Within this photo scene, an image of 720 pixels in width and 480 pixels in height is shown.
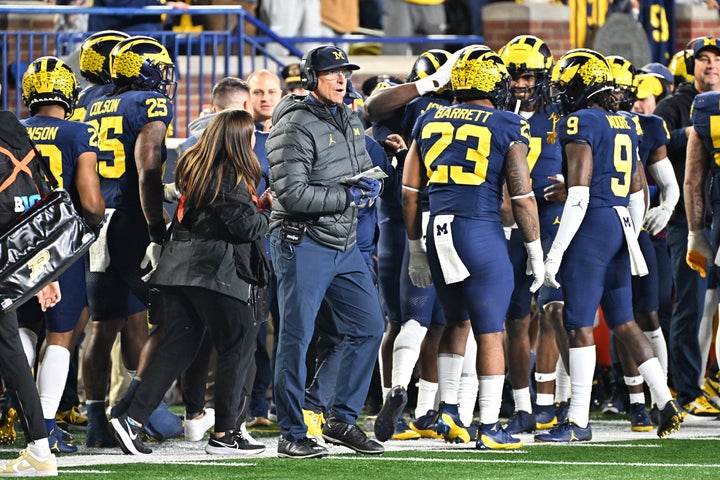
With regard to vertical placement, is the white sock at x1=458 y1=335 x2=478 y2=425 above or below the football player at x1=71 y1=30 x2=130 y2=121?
below

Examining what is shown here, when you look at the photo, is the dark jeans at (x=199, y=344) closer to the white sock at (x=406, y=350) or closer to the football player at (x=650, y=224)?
the white sock at (x=406, y=350)

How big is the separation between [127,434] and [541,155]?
3.16 m

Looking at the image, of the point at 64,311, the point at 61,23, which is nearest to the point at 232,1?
the point at 61,23

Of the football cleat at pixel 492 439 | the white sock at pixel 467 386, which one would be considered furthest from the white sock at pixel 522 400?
the football cleat at pixel 492 439

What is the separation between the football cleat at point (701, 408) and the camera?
10703 mm

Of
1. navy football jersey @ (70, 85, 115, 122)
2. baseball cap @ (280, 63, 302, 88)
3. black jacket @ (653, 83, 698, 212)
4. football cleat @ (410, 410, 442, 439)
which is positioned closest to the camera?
navy football jersey @ (70, 85, 115, 122)

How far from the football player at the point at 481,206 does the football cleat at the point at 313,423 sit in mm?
851

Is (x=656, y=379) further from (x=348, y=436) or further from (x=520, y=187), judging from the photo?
(x=348, y=436)

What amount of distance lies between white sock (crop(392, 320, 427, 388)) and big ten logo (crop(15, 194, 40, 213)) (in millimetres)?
2615

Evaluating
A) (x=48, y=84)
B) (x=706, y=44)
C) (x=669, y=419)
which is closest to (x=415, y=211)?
(x=669, y=419)

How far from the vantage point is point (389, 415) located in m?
9.25

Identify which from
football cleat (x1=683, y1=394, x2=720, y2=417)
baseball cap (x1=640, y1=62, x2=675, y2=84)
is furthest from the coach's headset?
baseball cap (x1=640, y1=62, x2=675, y2=84)

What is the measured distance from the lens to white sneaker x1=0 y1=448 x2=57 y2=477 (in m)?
7.50

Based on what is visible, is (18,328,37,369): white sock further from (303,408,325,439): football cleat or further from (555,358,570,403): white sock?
(555,358,570,403): white sock
